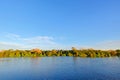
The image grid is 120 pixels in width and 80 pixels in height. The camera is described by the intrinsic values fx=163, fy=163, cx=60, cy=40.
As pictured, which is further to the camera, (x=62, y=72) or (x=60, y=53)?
(x=60, y=53)

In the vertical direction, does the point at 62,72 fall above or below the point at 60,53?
below

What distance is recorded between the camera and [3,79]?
101ft

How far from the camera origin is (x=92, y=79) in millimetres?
29156

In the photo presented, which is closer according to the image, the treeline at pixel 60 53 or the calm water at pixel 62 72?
the calm water at pixel 62 72

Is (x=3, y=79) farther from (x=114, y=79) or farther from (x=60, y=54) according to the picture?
(x=60, y=54)

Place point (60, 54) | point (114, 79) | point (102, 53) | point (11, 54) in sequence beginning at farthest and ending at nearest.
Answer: point (60, 54) → point (11, 54) → point (102, 53) → point (114, 79)

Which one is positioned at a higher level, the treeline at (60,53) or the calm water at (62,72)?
the treeline at (60,53)

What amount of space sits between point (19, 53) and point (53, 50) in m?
31.7

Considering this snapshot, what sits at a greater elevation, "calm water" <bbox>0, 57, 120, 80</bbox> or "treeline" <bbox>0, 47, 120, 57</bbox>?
"treeline" <bbox>0, 47, 120, 57</bbox>

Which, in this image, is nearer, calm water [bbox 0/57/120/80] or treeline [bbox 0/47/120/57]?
calm water [bbox 0/57/120/80]

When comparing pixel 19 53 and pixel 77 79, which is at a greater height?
pixel 19 53

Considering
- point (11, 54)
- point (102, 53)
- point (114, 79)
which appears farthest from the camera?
point (11, 54)

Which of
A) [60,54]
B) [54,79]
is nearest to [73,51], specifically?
[60,54]

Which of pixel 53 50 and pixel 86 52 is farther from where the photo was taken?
pixel 53 50
